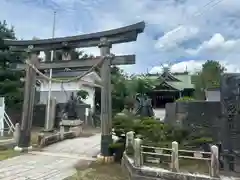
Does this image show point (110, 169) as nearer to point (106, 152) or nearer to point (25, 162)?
point (106, 152)

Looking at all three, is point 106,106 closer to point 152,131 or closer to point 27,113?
point 152,131

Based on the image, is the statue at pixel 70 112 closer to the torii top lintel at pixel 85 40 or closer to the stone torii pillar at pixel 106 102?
the torii top lintel at pixel 85 40

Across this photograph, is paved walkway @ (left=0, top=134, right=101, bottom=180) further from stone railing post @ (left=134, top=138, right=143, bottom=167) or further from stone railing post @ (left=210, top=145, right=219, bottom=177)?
stone railing post @ (left=210, top=145, right=219, bottom=177)

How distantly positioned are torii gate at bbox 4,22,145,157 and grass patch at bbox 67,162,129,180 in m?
0.76

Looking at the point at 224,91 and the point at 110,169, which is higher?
the point at 224,91

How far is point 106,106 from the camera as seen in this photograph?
9242mm

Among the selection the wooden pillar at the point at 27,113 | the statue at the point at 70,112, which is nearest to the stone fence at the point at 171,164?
the wooden pillar at the point at 27,113

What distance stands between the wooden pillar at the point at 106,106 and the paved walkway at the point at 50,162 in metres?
0.98

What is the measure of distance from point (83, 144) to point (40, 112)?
1095 cm

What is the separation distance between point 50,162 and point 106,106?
113 inches

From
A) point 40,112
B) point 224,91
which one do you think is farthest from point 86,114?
point 224,91

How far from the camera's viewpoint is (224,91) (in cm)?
687

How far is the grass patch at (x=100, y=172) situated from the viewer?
7121mm

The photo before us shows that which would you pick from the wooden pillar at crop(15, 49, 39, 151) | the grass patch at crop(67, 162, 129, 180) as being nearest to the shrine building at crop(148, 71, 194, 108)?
the wooden pillar at crop(15, 49, 39, 151)
